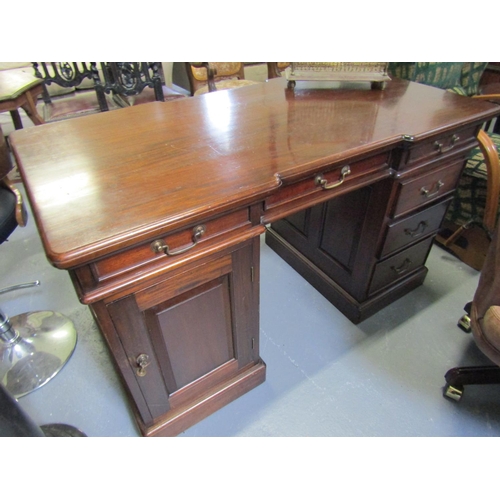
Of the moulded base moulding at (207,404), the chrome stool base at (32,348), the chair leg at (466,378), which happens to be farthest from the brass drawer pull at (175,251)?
the chair leg at (466,378)

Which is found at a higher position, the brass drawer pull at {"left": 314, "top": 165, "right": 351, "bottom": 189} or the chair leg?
the brass drawer pull at {"left": 314, "top": 165, "right": 351, "bottom": 189}

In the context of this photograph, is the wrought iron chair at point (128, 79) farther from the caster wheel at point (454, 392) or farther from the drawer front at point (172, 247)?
the caster wheel at point (454, 392)

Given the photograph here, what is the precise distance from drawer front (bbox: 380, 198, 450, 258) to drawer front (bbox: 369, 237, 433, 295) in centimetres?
5

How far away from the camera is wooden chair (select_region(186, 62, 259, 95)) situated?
2.28m

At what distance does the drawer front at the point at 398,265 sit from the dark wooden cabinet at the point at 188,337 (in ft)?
1.93

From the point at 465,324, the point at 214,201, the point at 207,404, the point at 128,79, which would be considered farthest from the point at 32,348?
the point at 465,324

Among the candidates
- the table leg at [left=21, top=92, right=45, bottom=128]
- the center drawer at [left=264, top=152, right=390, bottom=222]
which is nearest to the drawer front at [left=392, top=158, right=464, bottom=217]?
the center drawer at [left=264, top=152, right=390, bottom=222]

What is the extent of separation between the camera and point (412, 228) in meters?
1.28

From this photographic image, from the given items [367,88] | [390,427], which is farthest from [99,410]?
[367,88]

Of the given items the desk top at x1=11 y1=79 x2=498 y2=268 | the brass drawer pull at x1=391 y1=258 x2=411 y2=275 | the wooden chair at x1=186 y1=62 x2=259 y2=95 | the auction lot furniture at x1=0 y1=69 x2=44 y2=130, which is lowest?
the brass drawer pull at x1=391 y1=258 x2=411 y2=275

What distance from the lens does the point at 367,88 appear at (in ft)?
4.17

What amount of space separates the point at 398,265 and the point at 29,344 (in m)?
1.54

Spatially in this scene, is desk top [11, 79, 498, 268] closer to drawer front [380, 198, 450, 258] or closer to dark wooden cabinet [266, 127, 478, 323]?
dark wooden cabinet [266, 127, 478, 323]

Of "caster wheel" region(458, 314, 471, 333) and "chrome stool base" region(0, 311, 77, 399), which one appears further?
"caster wheel" region(458, 314, 471, 333)
